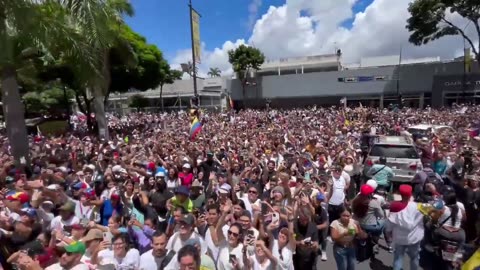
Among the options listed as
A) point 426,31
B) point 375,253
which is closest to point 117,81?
point 375,253

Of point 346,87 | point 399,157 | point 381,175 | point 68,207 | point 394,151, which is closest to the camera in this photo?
point 68,207

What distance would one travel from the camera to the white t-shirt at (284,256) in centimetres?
414

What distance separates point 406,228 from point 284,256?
193 centimetres

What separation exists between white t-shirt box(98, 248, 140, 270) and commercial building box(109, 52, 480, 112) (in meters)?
41.6

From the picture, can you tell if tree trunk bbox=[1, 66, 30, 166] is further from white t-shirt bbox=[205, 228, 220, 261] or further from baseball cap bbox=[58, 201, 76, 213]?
white t-shirt bbox=[205, 228, 220, 261]

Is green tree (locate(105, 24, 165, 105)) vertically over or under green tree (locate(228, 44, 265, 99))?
under

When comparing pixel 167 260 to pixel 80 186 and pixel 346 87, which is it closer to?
pixel 80 186

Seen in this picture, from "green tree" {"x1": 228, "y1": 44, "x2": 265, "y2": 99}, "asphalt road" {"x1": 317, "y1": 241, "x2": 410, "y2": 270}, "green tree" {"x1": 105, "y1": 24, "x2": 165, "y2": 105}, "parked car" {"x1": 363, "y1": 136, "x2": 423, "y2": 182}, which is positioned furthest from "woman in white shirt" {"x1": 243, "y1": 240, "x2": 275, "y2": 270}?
"green tree" {"x1": 228, "y1": 44, "x2": 265, "y2": 99}

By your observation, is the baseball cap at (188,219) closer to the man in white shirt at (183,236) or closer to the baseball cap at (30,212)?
the man in white shirt at (183,236)

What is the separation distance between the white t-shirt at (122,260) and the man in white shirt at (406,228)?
11.2 feet

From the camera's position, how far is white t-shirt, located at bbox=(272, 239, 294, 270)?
4.14 m

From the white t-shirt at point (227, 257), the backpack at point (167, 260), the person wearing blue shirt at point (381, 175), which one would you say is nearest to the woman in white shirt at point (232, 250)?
the white t-shirt at point (227, 257)

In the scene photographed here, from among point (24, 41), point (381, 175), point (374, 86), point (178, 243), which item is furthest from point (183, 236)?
point (374, 86)

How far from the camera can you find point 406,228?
506cm
